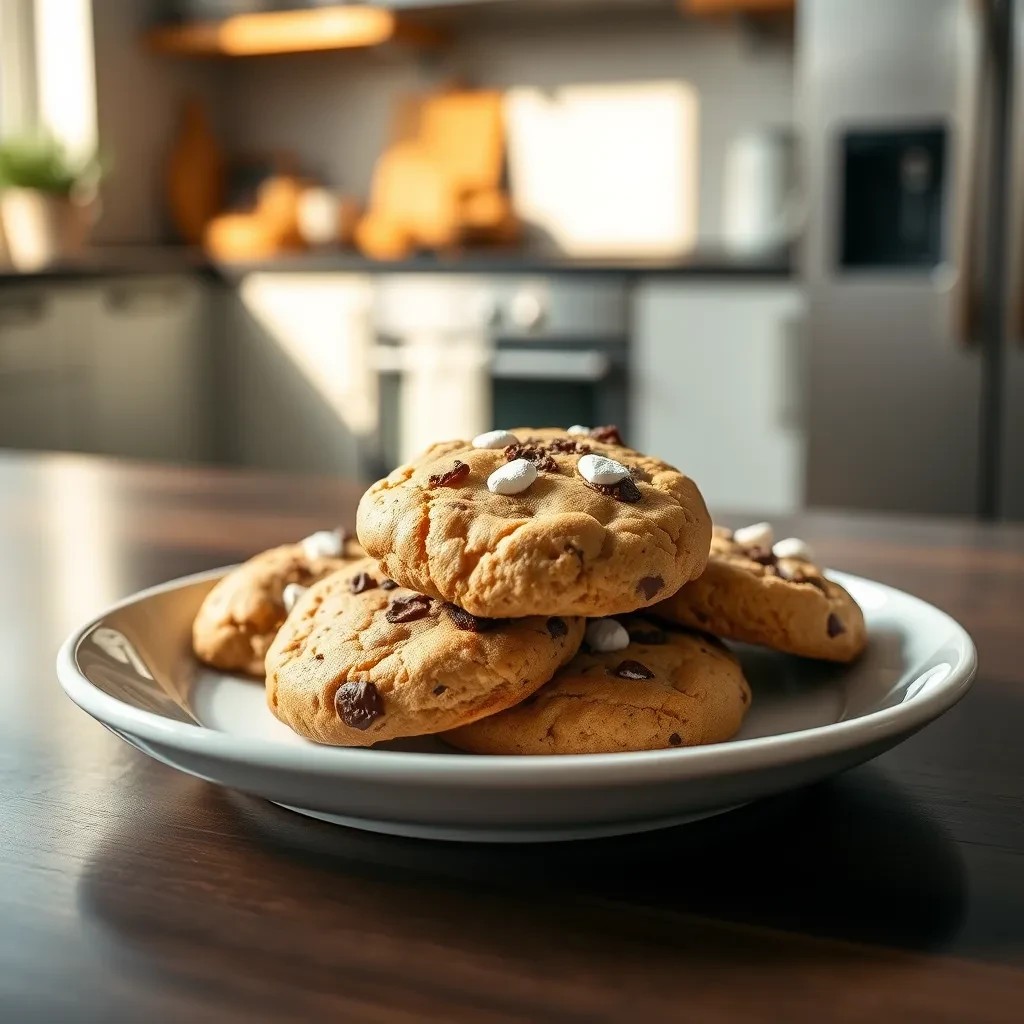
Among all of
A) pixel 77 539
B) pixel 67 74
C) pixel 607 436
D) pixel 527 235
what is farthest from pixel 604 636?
pixel 67 74

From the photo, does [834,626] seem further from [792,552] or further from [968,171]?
[968,171]

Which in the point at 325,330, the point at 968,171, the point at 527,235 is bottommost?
the point at 325,330

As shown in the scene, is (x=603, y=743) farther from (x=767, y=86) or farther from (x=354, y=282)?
(x=767, y=86)

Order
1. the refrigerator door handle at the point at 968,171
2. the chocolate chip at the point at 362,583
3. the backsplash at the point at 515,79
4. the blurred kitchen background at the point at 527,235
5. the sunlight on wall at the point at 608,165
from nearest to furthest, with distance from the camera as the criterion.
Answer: the chocolate chip at the point at 362,583 → the refrigerator door handle at the point at 968,171 → the blurred kitchen background at the point at 527,235 → the backsplash at the point at 515,79 → the sunlight on wall at the point at 608,165

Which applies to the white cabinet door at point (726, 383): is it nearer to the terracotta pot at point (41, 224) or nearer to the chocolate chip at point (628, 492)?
the terracotta pot at point (41, 224)

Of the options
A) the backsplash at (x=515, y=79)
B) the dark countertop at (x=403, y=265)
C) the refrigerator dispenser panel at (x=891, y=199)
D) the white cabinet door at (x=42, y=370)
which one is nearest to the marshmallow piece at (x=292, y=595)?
the refrigerator dispenser panel at (x=891, y=199)

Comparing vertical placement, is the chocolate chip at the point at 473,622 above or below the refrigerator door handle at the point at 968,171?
below

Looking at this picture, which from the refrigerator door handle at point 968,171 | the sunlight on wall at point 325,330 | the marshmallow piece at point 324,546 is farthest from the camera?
the sunlight on wall at point 325,330
